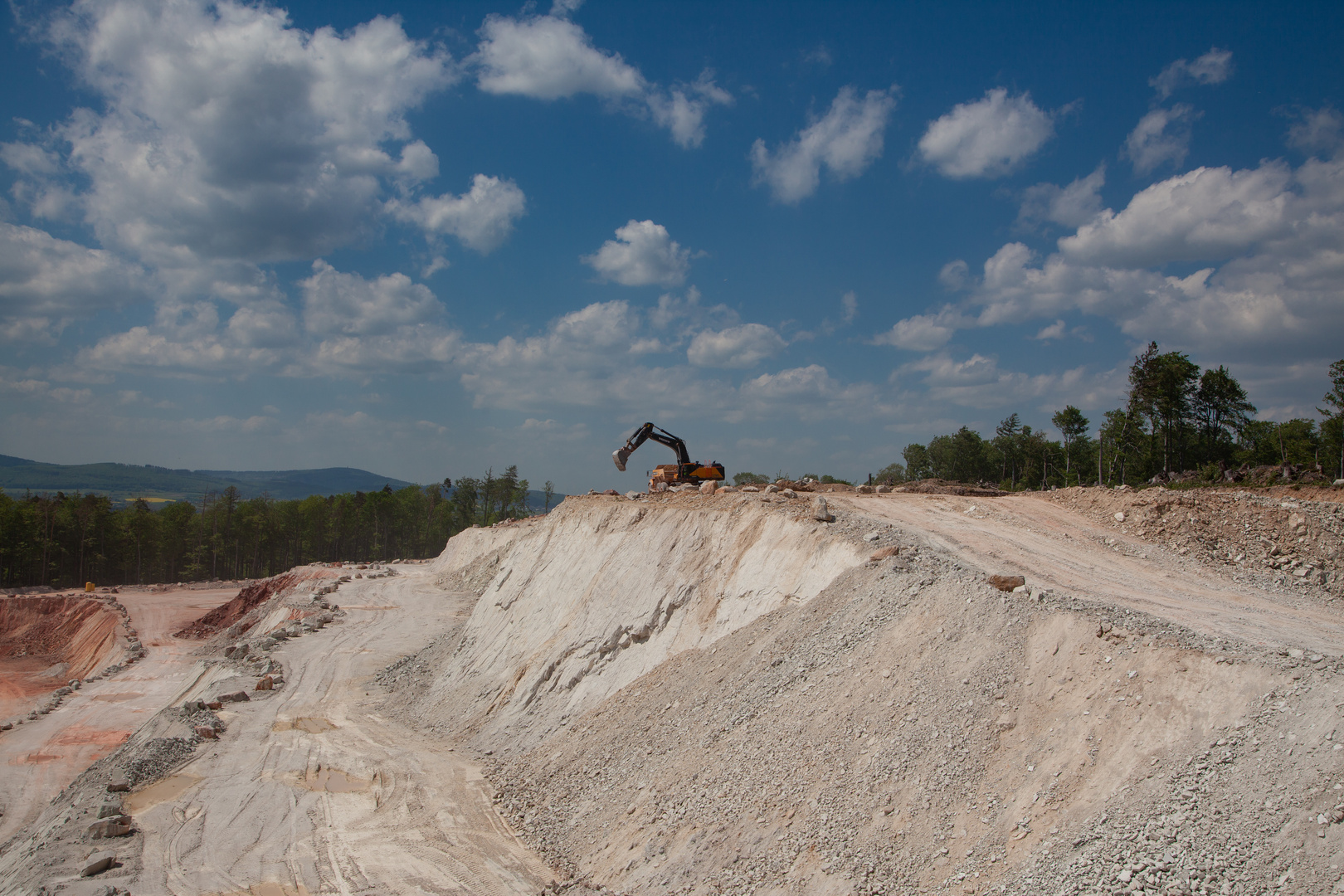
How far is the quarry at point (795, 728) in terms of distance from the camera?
716cm

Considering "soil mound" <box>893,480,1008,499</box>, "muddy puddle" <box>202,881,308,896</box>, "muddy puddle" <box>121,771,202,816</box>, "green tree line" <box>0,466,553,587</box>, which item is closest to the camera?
"muddy puddle" <box>202,881,308,896</box>

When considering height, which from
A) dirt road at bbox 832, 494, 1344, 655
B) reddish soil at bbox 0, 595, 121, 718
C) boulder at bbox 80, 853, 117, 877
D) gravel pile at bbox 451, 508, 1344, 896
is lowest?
reddish soil at bbox 0, 595, 121, 718

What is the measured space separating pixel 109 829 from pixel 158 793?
209 centimetres

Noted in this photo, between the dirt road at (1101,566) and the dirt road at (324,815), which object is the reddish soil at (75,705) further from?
the dirt road at (1101,566)

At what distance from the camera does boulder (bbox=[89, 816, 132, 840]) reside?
471 inches

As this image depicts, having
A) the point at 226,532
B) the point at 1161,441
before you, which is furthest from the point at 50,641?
the point at 1161,441

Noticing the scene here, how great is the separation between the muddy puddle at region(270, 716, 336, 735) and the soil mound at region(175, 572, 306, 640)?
94.3 feet

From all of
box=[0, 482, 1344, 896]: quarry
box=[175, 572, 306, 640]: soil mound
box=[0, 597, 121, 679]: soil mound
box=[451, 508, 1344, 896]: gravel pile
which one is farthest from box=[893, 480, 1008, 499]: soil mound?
box=[0, 597, 121, 679]: soil mound

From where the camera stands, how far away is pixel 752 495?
19.3 metres

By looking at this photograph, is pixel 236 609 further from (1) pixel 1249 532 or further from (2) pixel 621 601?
(1) pixel 1249 532

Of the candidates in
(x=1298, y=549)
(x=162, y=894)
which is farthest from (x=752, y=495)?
→ (x=162, y=894)

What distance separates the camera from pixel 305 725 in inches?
717

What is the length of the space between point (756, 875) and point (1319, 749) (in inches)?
242

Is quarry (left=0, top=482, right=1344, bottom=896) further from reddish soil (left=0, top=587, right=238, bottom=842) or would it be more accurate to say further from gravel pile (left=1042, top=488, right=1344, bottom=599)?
reddish soil (left=0, top=587, right=238, bottom=842)
